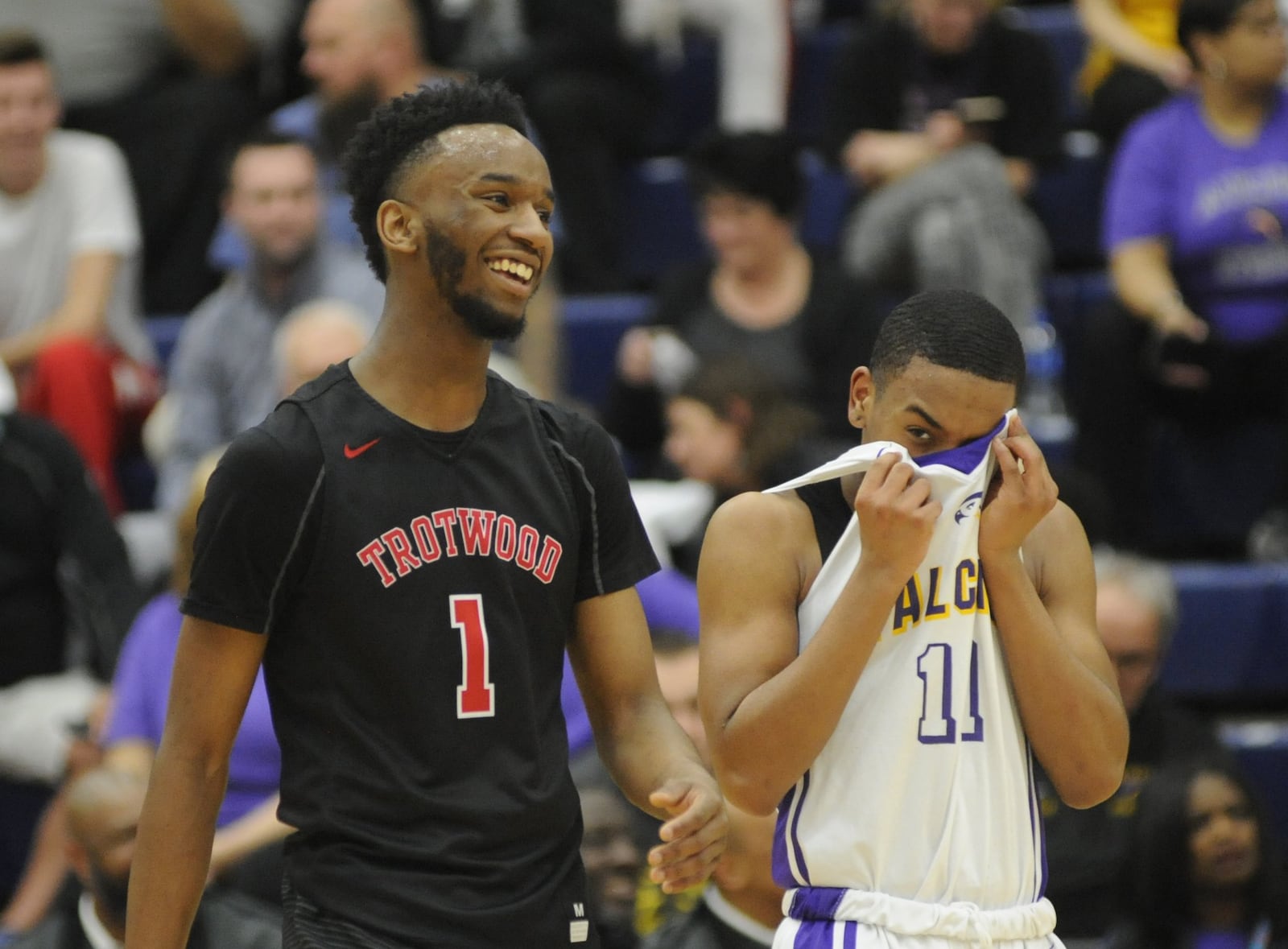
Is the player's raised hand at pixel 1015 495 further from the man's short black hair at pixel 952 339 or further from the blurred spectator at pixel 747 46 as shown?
the blurred spectator at pixel 747 46

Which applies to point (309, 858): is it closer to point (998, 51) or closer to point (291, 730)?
point (291, 730)

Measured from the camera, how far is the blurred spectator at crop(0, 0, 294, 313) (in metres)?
7.77

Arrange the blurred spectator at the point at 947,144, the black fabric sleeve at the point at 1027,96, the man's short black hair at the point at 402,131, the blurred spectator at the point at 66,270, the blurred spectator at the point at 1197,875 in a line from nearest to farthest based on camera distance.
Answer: the man's short black hair at the point at 402,131 < the blurred spectator at the point at 1197,875 < the blurred spectator at the point at 947,144 < the blurred spectator at the point at 66,270 < the black fabric sleeve at the point at 1027,96

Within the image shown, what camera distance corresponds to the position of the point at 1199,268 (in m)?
6.27

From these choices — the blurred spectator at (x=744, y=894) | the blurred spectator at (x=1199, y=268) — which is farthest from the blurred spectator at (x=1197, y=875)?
the blurred spectator at (x=1199, y=268)

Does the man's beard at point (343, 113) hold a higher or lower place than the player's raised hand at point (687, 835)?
higher

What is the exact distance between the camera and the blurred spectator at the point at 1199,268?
6.12 m

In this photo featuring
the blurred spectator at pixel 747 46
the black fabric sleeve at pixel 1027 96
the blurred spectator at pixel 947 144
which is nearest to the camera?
the blurred spectator at pixel 947 144

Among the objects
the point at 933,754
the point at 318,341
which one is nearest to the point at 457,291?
the point at 933,754

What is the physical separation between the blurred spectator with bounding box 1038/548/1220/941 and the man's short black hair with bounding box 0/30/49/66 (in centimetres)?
402

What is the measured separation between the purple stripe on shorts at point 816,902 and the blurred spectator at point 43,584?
333cm

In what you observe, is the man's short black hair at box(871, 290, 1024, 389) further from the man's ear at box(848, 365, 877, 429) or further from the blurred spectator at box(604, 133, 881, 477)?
the blurred spectator at box(604, 133, 881, 477)

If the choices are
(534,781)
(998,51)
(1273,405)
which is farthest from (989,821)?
(998,51)

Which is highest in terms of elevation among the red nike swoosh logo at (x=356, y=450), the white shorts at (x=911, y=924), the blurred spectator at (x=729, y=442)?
the red nike swoosh logo at (x=356, y=450)
